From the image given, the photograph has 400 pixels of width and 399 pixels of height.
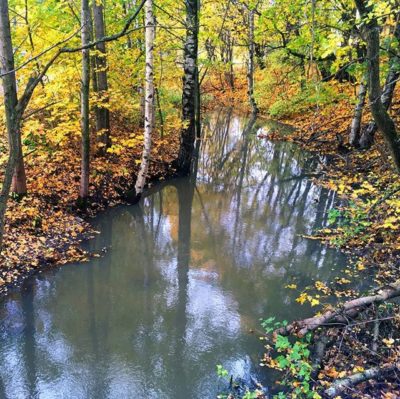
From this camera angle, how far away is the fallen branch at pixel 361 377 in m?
4.10

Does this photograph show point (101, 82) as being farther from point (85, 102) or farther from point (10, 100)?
point (10, 100)

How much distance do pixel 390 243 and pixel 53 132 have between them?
841 centimetres

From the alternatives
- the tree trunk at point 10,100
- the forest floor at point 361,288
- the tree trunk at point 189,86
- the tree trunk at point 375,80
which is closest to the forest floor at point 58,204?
the tree trunk at point 10,100

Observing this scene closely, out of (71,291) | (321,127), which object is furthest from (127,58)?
(321,127)

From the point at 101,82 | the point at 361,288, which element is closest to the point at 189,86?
the point at 101,82

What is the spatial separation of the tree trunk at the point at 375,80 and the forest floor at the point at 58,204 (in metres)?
6.22

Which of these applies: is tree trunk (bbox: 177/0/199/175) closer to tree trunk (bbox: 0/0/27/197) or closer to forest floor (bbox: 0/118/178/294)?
forest floor (bbox: 0/118/178/294)

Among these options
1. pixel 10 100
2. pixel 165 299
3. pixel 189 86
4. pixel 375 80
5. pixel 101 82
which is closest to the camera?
pixel 375 80

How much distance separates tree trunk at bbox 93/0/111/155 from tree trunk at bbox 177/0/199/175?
248 cm

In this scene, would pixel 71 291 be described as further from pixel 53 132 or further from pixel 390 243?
pixel 390 243

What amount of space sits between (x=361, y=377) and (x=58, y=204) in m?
7.77

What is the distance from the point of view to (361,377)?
4.15 meters

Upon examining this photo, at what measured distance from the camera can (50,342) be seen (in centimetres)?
557

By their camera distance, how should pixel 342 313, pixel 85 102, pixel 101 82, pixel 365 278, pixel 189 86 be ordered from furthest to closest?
pixel 189 86, pixel 101 82, pixel 85 102, pixel 365 278, pixel 342 313
